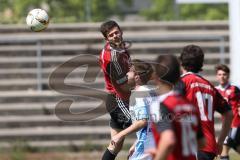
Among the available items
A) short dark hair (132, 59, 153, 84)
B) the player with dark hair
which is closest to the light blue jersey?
the player with dark hair

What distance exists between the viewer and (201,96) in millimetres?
7156

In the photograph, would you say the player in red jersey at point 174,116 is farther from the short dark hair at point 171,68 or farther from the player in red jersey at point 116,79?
the player in red jersey at point 116,79

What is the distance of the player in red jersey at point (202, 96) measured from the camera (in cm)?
704

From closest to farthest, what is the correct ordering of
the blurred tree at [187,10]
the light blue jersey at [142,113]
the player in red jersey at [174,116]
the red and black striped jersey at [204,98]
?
1. the player in red jersey at [174,116]
2. the red and black striped jersey at [204,98]
3. the light blue jersey at [142,113]
4. the blurred tree at [187,10]

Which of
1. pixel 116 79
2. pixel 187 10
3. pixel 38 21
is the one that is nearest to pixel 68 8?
pixel 187 10

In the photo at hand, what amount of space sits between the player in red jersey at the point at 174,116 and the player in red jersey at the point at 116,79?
3457 mm

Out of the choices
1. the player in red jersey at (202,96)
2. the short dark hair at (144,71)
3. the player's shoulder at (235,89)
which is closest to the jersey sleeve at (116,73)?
the short dark hair at (144,71)

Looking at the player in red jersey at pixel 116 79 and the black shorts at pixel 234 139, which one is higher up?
the player in red jersey at pixel 116 79

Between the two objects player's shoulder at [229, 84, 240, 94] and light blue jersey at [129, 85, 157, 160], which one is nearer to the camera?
light blue jersey at [129, 85, 157, 160]

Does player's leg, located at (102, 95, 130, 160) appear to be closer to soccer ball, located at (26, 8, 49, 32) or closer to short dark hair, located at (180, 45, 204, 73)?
soccer ball, located at (26, 8, 49, 32)

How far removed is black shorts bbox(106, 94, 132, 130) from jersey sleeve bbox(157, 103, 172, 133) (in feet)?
12.3

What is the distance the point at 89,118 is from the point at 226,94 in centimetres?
403

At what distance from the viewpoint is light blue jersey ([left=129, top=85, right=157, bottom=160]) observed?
7820 millimetres

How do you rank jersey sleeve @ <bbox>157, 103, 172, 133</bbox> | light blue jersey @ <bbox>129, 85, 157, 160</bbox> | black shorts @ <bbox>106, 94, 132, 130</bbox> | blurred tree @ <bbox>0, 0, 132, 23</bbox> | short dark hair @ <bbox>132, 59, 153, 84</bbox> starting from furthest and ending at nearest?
1. blurred tree @ <bbox>0, 0, 132, 23</bbox>
2. black shorts @ <bbox>106, 94, 132, 130</bbox>
3. light blue jersey @ <bbox>129, 85, 157, 160</bbox>
4. short dark hair @ <bbox>132, 59, 153, 84</bbox>
5. jersey sleeve @ <bbox>157, 103, 172, 133</bbox>
